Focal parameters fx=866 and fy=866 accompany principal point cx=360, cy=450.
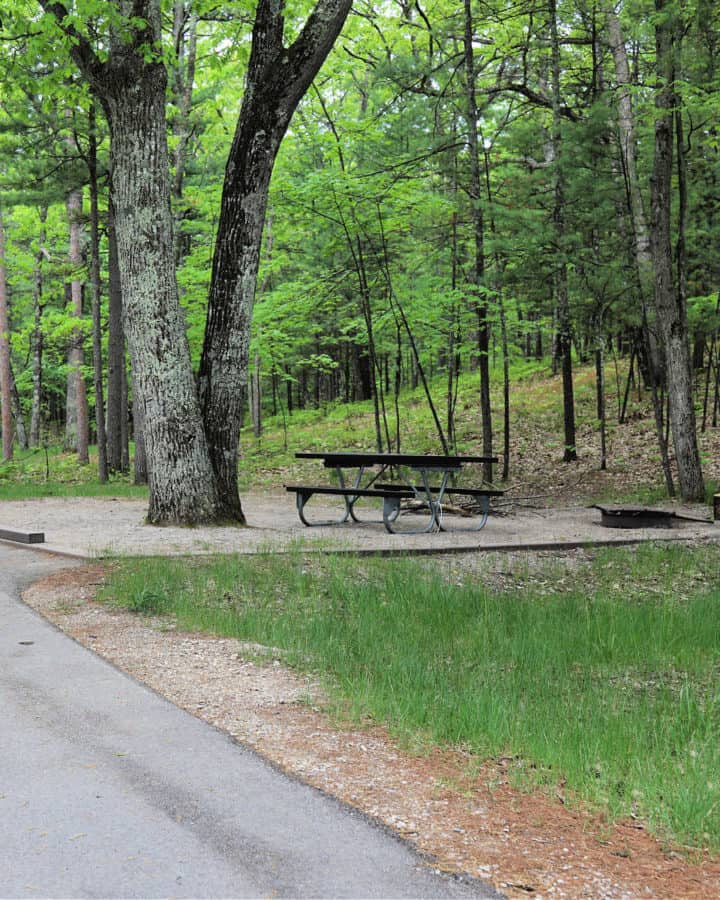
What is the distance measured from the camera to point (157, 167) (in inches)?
393

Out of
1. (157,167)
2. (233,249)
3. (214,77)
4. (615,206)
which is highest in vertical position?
(214,77)

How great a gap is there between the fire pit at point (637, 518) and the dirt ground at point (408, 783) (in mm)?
7162

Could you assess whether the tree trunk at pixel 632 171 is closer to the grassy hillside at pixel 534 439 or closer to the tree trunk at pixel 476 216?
the grassy hillside at pixel 534 439

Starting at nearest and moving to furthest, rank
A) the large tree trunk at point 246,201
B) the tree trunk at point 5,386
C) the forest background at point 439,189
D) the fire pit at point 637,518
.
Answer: the large tree trunk at point 246,201, the forest background at point 439,189, the fire pit at point 637,518, the tree trunk at point 5,386

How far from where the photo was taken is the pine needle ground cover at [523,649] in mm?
3432

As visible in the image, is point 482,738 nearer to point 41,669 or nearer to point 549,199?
point 41,669

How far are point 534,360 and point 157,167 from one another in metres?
22.8

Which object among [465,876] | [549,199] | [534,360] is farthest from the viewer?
[534,360]

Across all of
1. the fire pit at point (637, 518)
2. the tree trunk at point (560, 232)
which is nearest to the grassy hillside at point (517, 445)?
the tree trunk at point (560, 232)

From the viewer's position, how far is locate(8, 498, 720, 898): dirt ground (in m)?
2.62

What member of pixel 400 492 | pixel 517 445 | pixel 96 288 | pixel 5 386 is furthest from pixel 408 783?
pixel 5 386

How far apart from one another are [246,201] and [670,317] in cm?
726

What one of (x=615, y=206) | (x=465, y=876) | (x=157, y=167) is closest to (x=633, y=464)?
(x=615, y=206)

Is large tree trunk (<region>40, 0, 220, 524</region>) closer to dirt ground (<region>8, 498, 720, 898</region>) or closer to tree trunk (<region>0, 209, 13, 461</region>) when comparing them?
dirt ground (<region>8, 498, 720, 898</region>)
